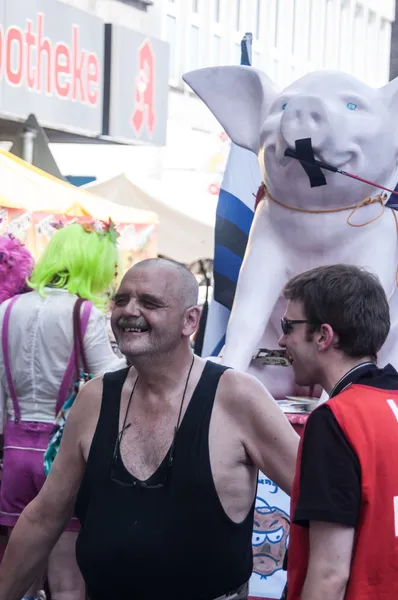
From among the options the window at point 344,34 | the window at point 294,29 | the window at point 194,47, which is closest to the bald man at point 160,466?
the window at point 194,47

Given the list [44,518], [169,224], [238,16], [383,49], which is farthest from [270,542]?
[383,49]

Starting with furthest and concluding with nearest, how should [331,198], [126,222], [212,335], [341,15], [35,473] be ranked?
[341,15]
[126,222]
[212,335]
[35,473]
[331,198]

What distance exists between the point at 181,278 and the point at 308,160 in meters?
1.26

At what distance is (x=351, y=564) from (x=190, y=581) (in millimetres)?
529

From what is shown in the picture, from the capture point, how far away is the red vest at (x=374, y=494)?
90.1 inches

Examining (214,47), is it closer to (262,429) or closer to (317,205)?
(317,205)

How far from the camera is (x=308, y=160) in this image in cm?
404

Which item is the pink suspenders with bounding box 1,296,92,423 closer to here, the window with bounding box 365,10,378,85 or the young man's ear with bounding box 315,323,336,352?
the young man's ear with bounding box 315,323,336,352

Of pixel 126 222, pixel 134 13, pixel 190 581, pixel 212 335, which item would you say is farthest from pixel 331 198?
pixel 134 13

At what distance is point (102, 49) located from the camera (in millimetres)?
13578

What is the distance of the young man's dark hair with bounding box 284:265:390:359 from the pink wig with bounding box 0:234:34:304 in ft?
8.78

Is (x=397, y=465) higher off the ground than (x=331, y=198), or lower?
lower

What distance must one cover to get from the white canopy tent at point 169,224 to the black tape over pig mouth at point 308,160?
24.2ft

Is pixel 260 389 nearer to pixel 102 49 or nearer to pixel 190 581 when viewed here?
pixel 190 581
